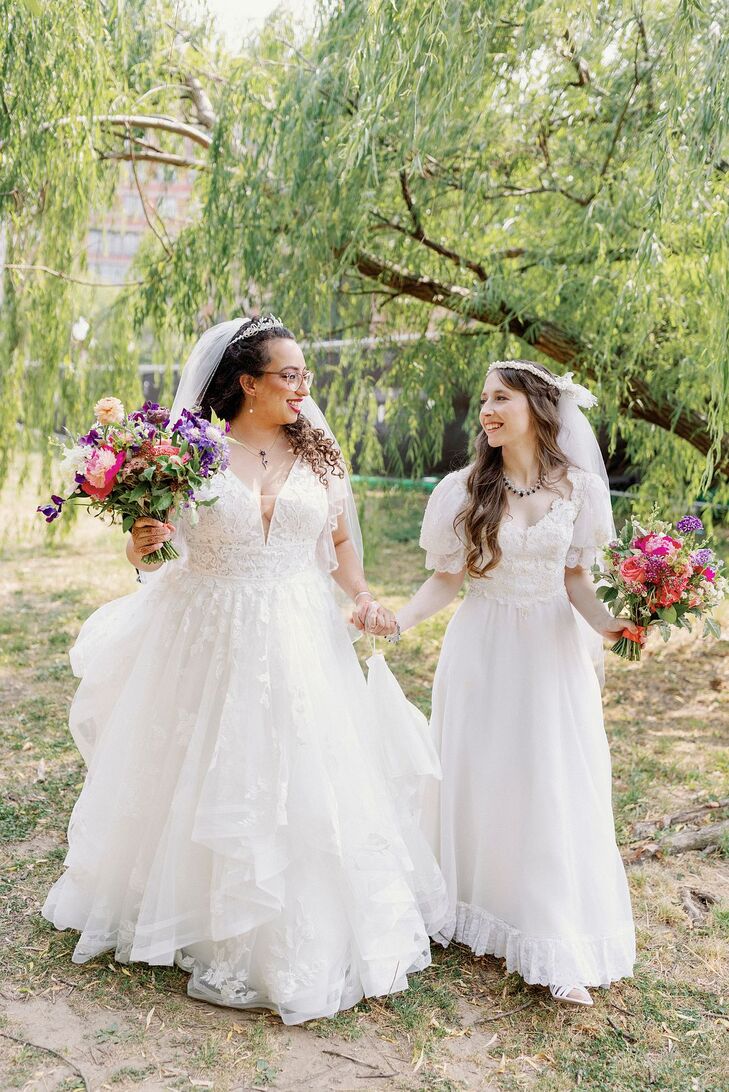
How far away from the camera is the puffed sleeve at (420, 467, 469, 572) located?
3.17 meters

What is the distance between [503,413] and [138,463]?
115 centimetres

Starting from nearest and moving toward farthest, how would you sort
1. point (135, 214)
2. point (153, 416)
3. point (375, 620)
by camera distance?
point (153, 416) → point (375, 620) → point (135, 214)

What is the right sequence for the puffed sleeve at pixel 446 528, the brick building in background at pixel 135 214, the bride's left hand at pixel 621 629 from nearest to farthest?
the bride's left hand at pixel 621 629 < the puffed sleeve at pixel 446 528 < the brick building in background at pixel 135 214

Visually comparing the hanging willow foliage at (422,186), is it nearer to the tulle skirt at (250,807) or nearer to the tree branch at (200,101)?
the tree branch at (200,101)

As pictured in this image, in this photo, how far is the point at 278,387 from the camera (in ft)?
10.1

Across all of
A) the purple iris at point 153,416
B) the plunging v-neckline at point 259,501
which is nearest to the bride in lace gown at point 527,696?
the plunging v-neckline at point 259,501

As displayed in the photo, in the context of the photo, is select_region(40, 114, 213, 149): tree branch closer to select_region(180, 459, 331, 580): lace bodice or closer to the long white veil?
select_region(180, 459, 331, 580): lace bodice

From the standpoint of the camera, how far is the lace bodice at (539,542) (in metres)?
3.05

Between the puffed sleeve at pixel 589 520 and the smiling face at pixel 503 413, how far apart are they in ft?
0.82

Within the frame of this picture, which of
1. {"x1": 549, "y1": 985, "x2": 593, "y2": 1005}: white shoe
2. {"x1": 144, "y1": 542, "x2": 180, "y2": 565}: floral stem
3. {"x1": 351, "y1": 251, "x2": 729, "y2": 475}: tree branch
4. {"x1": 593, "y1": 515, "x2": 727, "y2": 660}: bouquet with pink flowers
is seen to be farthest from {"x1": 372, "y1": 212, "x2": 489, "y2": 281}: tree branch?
{"x1": 549, "y1": 985, "x2": 593, "y2": 1005}: white shoe

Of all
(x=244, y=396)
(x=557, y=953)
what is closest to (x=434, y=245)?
(x=244, y=396)

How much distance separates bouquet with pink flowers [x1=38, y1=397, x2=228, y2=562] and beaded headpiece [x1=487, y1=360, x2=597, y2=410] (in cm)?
98

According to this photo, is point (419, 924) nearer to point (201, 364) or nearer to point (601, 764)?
point (601, 764)

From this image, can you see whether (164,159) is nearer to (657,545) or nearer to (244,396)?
(244,396)
